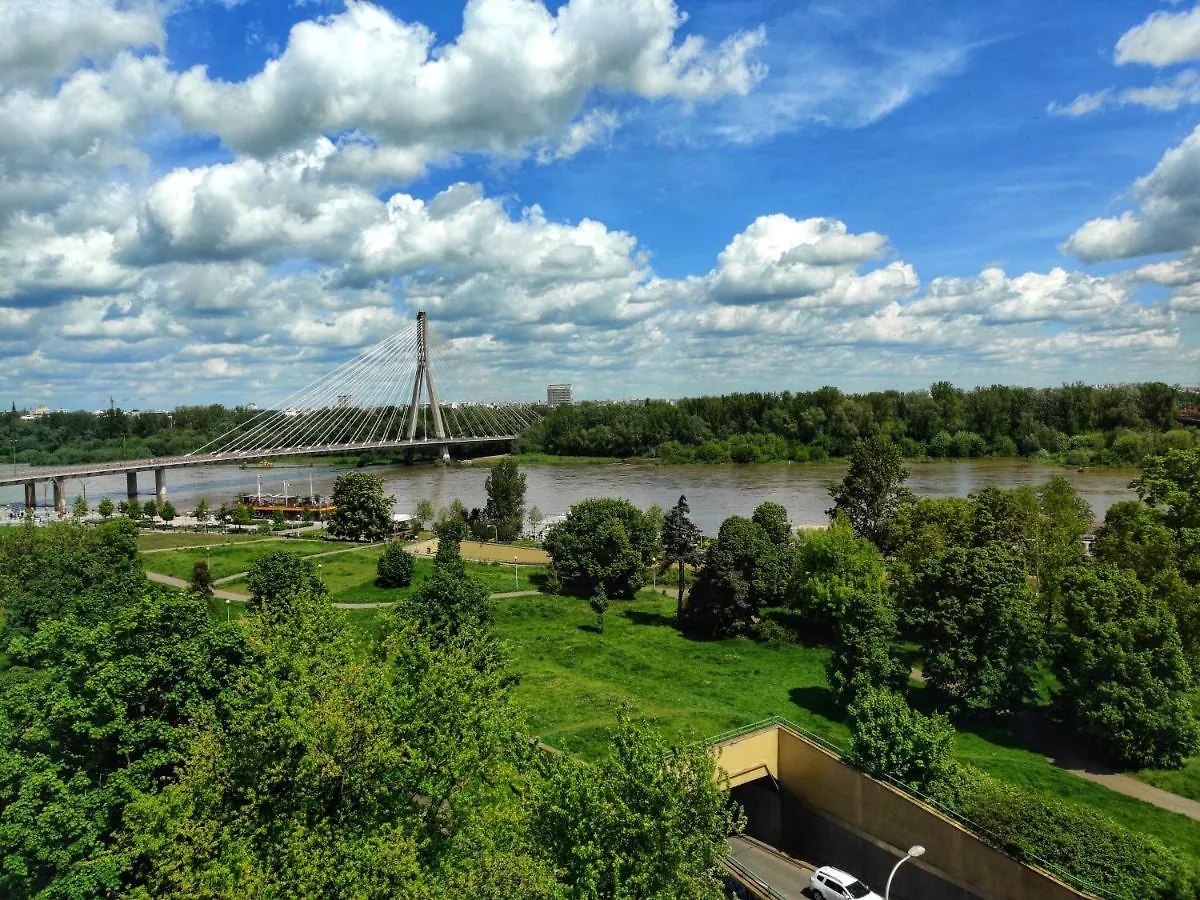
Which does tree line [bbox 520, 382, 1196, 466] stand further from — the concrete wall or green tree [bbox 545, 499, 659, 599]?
the concrete wall

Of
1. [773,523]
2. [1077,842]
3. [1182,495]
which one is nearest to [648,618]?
[773,523]

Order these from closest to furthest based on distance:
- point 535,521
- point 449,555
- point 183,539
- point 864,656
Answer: point 864,656
point 449,555
point 183,539
point 535,521

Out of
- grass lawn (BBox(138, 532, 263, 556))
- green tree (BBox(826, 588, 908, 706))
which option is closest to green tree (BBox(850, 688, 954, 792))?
green tree (BBox(826, 588, 908, 706))

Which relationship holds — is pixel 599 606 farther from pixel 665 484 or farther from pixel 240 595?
pixel 665 484

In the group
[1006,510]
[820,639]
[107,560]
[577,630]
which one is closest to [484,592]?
[577,630]

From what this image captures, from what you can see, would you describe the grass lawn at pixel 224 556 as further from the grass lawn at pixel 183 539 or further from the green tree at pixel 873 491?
the green tree at pixel 873 491

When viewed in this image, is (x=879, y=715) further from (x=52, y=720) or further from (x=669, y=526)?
(x=669, y=526)

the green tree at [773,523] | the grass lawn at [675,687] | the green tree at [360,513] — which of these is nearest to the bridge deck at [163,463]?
the green tree at [360,513]
